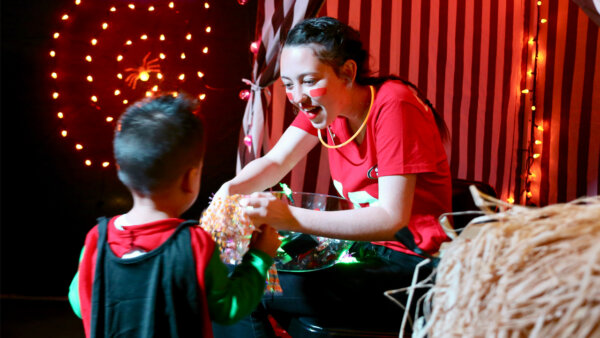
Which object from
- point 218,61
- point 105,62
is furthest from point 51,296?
point 218,61

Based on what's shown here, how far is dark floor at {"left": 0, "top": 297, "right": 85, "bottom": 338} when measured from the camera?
8.46ft

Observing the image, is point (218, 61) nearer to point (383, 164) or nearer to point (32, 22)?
point (32, 22)

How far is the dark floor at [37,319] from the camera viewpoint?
102 inches

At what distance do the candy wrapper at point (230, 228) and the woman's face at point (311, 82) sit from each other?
16.0 inches

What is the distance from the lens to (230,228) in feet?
4.06

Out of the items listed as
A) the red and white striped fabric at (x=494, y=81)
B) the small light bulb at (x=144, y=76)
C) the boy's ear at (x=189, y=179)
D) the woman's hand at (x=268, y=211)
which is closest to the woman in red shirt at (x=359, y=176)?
the woman's hand at (x=268, y=211)

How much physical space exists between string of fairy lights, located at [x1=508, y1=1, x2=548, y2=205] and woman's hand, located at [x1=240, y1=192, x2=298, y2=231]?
101 inches

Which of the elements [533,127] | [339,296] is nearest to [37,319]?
[339,296]

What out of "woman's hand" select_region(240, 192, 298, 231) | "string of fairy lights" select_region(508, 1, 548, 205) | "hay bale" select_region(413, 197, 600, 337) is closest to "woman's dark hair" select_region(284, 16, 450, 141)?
"woman's hand" select_region(240, 192, 298, 231)

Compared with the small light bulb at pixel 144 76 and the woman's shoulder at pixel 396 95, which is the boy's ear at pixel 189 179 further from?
the small light bulb at pixel 144 76

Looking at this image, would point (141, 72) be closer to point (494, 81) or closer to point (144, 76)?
point (144, 76)

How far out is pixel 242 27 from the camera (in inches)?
122

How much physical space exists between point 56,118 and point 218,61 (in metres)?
0.99

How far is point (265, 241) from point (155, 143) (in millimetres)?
346
